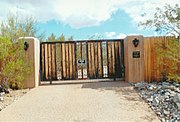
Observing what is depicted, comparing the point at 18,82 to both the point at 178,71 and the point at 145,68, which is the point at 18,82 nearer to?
the point at 145,68

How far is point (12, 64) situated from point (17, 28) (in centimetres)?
418

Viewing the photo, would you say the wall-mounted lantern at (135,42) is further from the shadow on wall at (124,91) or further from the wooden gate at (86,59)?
the shadow on wall at (124,91)

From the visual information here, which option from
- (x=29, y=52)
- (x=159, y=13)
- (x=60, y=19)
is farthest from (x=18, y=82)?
(x=60, y=19)

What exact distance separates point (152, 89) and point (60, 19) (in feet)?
35.4

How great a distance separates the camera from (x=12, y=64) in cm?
1001

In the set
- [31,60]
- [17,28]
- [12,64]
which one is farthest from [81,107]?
[17,28]

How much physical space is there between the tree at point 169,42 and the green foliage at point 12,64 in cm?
583

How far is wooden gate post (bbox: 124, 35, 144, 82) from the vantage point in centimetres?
1186

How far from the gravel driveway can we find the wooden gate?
2819mm

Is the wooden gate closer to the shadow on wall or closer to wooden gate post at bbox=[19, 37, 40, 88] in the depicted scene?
wooden gate post at bbox=[19, 37, 40, 88]

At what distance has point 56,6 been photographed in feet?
50.0

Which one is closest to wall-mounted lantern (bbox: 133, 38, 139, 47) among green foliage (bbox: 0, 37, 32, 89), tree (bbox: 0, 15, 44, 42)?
green foliage (bbox: 0, 37, 32, 89)

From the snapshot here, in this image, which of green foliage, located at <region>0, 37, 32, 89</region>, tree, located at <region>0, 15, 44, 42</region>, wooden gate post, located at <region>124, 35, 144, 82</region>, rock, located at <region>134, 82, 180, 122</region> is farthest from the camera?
wooden gate post, located at <region>124, 35, 144, 82</region>

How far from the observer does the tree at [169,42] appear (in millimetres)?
10648
